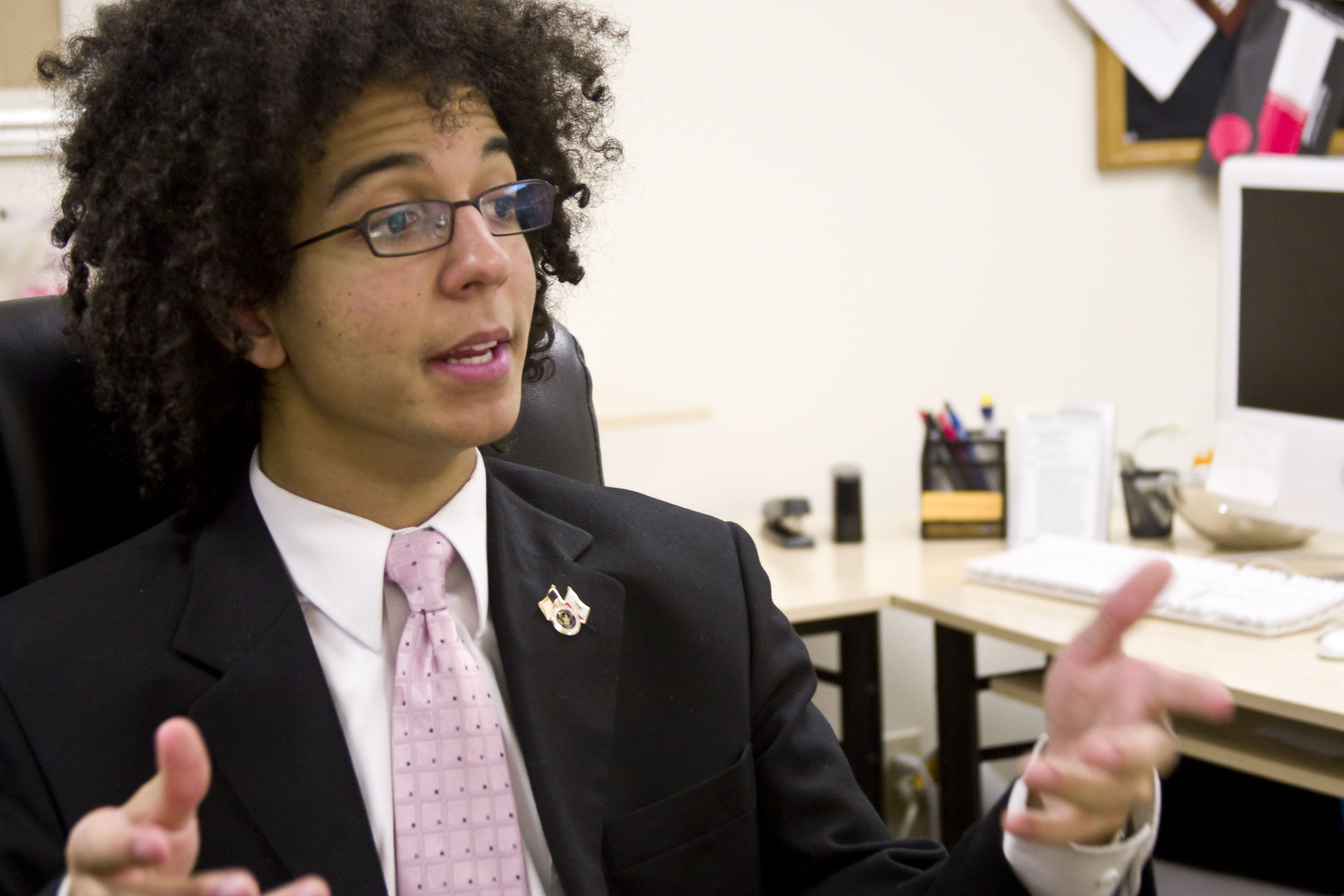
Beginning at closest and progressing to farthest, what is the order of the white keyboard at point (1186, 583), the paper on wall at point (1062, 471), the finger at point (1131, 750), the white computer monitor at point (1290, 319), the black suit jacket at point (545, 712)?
1. the finger at point (1131, 750)
2. the black suit jacket at point (545, 712)
3. the white keyboard at point (1186, 583)
4. the white computer monitor at point (1290, 319)
5. the paper on wall at point (1062, 471)

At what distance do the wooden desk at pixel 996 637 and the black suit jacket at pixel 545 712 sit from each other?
0.51m

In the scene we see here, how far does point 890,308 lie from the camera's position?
271 centimetres

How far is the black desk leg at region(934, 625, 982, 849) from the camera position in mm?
A: 1977

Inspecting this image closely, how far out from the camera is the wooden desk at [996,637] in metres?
1.48

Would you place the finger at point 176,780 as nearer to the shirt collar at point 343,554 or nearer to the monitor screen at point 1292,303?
the shirt collar at point 343,554

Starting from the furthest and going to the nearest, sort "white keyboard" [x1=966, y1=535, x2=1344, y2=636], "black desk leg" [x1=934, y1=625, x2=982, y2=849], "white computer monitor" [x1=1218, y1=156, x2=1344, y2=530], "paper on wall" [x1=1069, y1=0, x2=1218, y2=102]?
"paper on wall" [x1=1069, y1=0, x2=1218, y2=102] → "black desk leg" [x1=934, y1=625, x2=982, y2=849] → "white computer monitor" [x1=1218, y1=156, x2=1344, y2=530] → "white keyboard" [x1=966, y1=535, x2=1344, y2=636]

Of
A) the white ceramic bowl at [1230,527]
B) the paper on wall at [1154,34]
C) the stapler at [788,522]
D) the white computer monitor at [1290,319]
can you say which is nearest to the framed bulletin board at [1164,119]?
the paper on wall at [1154,34]

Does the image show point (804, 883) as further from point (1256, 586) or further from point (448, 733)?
point (1256, 586)

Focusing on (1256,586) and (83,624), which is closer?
(83,624)

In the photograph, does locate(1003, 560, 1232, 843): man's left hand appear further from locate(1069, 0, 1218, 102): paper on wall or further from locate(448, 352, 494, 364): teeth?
locate(1069, 0, 1218, 102): paper on wall

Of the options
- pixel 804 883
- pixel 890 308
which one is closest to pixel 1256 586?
pixel 804 883

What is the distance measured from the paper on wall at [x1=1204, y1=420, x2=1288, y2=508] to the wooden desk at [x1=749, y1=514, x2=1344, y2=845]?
15 centimetres

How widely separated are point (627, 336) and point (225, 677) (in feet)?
5.14

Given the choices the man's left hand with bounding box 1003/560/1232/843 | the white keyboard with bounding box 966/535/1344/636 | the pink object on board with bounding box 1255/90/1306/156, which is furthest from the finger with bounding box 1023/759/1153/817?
the pink object on board with bounding box 1255/90/1306/156
